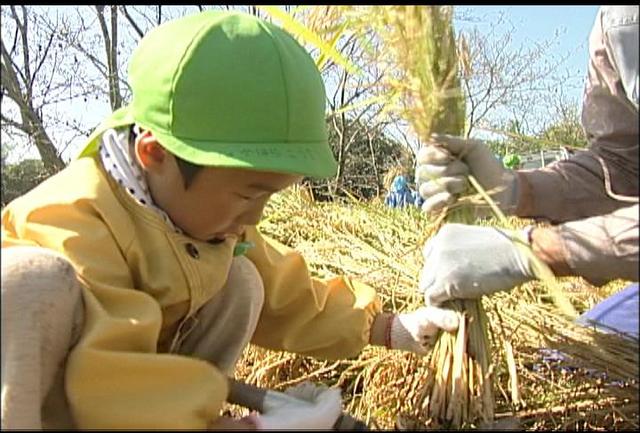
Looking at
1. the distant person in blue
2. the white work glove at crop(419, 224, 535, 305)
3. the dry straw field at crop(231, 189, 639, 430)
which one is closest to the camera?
the white work glove at crop(419, 224, 535, 305)

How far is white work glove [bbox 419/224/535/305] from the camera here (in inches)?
51.1

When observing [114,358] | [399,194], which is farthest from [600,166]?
[399,194]

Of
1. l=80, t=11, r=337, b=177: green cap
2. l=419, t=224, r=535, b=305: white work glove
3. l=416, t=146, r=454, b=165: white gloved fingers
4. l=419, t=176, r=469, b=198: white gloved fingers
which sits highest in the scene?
l=80, t=11, r=337, b=177: green cap

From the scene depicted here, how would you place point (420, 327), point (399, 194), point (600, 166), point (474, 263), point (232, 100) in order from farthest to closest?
point (399, 194) < point (600, 166) < point (420, 327) < point (474, 263) < point (232, 100)

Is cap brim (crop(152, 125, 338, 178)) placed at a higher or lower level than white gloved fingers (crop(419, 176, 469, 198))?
higher

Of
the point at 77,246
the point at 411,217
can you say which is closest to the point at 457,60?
the point at 77,246

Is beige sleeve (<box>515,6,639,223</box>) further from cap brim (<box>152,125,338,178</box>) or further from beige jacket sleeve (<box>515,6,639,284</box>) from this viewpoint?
cap brim (<box>152,125,338,178</box>)

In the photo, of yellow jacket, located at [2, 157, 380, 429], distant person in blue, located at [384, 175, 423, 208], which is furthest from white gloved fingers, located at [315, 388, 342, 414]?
distant person in blue, located at [384, 175, 423, 208]

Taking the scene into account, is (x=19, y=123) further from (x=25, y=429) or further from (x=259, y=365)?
(x=25, y=429)

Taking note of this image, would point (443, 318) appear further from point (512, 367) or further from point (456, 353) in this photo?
point (512, 367)

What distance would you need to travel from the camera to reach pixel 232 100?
1177 mm

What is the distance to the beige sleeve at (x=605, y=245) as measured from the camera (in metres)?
1.18

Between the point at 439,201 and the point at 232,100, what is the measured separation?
42 cm

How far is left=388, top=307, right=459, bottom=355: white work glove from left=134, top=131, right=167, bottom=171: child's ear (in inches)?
21.8
